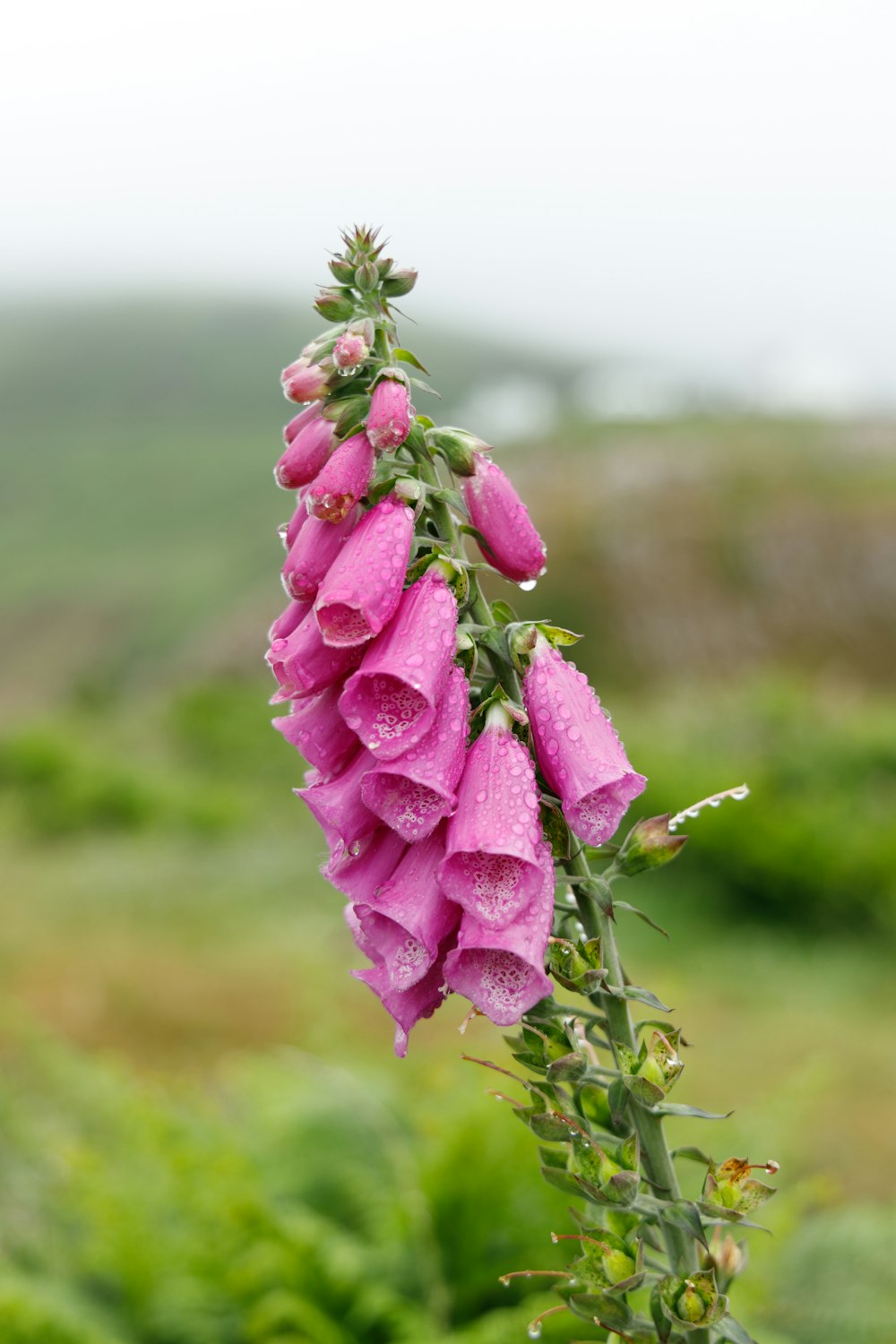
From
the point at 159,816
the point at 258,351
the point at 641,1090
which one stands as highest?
the point at 258,351

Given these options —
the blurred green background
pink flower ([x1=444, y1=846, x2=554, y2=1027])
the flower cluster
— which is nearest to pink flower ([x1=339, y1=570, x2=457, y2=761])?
the flower cluster

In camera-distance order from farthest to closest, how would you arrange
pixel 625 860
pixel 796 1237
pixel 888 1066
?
pixel 888 1066 < pixel 796 1237 < pixel 625 860

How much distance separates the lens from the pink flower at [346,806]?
5.07 feet

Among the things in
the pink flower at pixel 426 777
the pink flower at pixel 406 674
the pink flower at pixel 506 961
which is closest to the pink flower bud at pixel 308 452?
the pink flower at pixel 406 674

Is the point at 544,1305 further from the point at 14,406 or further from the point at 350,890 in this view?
the point at 14,406

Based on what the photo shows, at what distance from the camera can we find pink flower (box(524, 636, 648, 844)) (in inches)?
56.3

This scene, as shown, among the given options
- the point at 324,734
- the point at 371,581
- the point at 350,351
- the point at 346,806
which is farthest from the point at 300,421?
the point at 346,806

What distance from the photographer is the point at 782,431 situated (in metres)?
32.2

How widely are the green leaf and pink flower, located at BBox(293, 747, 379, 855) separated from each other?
534 mm

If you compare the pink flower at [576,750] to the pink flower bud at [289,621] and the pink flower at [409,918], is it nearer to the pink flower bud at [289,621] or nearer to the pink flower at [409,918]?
the pink flower at [409,918]

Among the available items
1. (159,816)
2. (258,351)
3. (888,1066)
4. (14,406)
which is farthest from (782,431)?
(258,351)

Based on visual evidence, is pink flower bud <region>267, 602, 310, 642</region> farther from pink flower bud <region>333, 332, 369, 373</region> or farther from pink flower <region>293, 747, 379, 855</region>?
pink flower bud <region>333, 332, 369, 373</region>

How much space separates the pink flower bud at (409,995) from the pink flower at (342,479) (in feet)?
1.86

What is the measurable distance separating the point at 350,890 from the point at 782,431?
32715 millimetres
